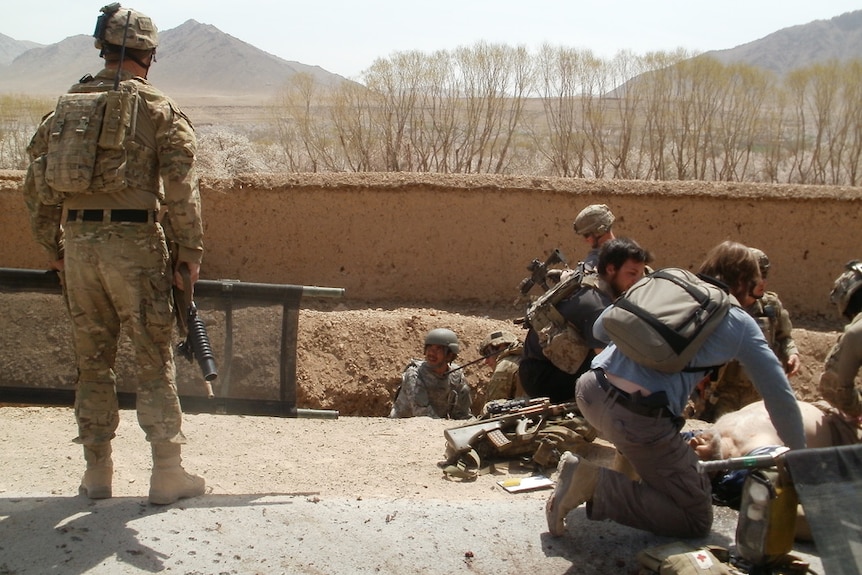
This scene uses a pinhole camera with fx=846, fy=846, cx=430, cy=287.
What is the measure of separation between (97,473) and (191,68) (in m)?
83.6

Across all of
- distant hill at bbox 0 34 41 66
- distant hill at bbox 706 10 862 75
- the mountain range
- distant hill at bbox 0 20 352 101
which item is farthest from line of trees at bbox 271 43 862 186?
distant hill at bbox 0 34 41 66

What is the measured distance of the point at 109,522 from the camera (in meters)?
3.43

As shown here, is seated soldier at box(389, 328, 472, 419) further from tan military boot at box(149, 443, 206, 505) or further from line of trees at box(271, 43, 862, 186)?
line of trees at box(271, 43, 862, 186)

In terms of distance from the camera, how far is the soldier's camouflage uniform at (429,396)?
6.52 meters

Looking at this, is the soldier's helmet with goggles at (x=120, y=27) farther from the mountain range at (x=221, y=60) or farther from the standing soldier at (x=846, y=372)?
the mountain range at (x=221, y=60)

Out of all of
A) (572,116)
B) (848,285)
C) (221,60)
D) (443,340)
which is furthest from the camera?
(221,60)

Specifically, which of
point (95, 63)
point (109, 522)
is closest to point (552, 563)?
point (109, 522)

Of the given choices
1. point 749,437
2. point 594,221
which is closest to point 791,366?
point 594,221

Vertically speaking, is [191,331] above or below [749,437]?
above

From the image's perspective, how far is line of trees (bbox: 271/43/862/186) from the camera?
1911 centimetres

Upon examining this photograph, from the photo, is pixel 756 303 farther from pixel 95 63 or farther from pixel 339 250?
pixel 95 63

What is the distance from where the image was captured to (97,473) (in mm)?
3727

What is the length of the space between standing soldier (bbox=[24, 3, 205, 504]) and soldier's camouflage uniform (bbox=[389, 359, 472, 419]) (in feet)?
9.70

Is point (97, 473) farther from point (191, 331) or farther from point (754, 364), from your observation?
point (754, 364)
